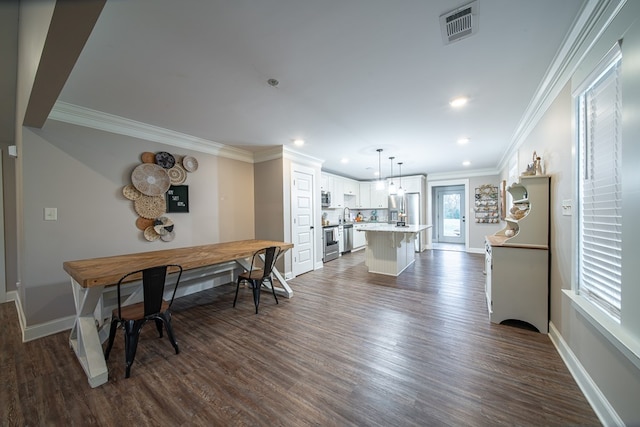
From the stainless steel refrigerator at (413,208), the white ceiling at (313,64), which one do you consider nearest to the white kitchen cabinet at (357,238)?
the stainless steel refrigerator at (413,208)

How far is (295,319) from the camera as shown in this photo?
9.04 ft

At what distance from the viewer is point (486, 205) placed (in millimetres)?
6691

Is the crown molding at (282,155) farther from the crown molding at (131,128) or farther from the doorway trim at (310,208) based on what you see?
the crown molding at (131,128)

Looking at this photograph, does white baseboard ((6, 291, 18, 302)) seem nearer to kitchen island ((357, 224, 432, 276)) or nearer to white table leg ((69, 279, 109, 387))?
white table leg ((69, 279, 109, 387))

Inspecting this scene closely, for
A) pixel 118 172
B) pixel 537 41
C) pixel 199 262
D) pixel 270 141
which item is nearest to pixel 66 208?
pixel 118 172

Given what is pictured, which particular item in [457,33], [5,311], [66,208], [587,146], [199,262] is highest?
[457,33]

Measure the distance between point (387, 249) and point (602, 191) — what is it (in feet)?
10.7

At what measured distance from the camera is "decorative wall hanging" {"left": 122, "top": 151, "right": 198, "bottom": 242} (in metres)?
3.09

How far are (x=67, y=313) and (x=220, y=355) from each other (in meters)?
2.04

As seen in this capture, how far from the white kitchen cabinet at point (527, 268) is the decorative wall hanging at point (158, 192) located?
13.8ft

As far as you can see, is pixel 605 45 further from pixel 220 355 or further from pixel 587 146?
pixel 220 355

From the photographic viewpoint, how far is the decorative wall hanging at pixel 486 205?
6.59 metres

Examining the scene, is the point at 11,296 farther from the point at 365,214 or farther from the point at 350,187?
the point at 365,214

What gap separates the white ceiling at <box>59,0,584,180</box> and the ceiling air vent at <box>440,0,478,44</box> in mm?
41
